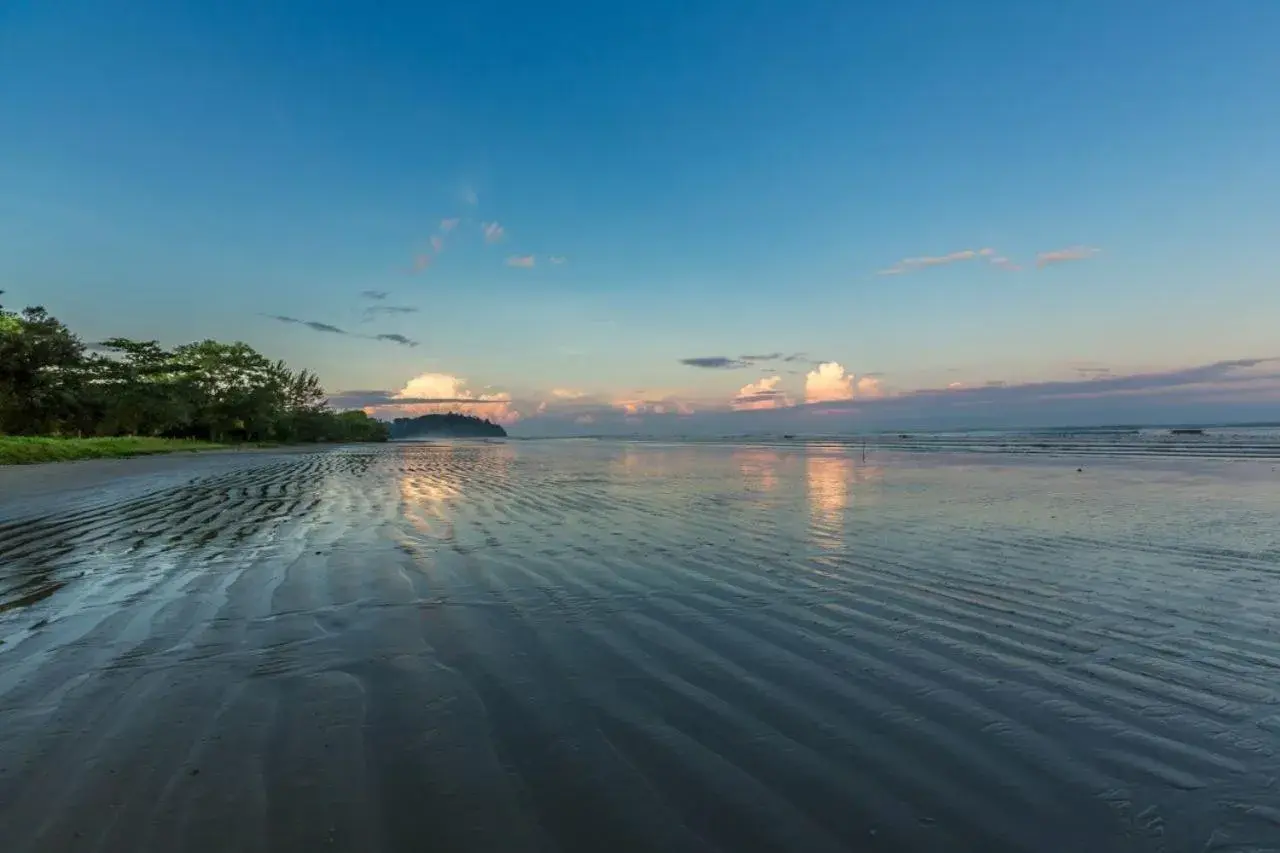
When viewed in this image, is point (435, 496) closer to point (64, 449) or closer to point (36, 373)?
point (64, 449)

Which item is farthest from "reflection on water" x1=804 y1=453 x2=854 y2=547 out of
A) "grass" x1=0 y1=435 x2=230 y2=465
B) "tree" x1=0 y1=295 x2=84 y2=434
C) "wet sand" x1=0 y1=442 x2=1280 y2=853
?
"tree" x1=0 y1=295 x2=84 y2=434

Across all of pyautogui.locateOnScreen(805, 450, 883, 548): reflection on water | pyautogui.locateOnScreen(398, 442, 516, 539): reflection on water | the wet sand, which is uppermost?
pyautogui.locateOnScreen(398, 442, 516, 539): reflection on water

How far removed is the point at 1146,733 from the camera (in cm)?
405

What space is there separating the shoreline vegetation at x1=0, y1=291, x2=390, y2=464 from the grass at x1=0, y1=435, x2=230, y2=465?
0.08 m

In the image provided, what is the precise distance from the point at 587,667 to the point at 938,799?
279 cm

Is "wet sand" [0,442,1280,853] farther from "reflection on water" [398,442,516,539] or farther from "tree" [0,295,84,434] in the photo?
"tree" [0,295,84,434]

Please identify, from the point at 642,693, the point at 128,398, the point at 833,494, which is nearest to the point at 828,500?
the point at 833,494

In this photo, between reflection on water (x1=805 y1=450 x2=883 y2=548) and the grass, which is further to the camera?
the grass

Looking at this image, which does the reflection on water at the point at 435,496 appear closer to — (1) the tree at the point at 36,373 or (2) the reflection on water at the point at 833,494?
(2) the reflection on water at the point at 833,494

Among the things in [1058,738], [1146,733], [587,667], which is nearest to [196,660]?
[587,667]

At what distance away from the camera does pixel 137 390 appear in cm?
6556

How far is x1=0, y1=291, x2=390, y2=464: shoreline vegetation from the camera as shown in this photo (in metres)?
48.0

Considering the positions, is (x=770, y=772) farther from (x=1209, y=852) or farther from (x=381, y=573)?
(x=381, y=573)

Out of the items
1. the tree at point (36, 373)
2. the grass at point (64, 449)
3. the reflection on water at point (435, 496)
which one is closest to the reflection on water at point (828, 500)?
the reflection on water at point (435, 496)
